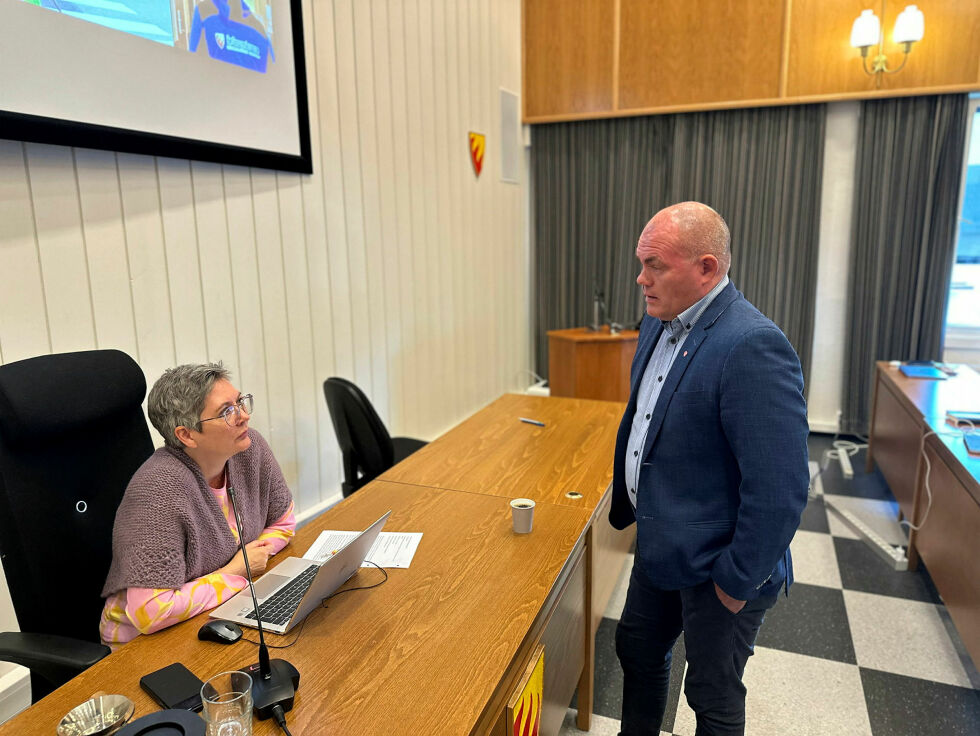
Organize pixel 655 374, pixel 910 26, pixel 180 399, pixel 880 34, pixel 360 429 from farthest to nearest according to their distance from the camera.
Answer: pixel 880 34, pixel 910 26, pixel 360 429, pixel 655 374, pixel 180 399

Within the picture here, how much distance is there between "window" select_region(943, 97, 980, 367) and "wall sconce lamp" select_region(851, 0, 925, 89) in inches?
30.7

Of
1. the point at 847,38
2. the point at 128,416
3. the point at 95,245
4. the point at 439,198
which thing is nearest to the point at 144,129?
the point at 95,245

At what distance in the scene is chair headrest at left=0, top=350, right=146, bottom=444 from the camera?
1276 mm

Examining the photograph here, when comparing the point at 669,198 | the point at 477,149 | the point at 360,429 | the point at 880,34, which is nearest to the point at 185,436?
the point at 360,429

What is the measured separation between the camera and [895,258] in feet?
14.1

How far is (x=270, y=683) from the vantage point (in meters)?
1.04

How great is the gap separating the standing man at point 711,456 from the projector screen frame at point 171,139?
4.97 feet

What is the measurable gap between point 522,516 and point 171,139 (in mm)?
1586

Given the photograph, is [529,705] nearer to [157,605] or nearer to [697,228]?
[157,605]

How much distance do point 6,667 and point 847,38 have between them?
5.26 metres

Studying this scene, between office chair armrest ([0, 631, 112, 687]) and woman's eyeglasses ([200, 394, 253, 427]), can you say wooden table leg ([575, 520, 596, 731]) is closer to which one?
woman's eyeglasses ([200, 394, 253, 427])

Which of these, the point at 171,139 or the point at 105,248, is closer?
the point at 105,248

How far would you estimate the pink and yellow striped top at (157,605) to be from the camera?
1229 mm

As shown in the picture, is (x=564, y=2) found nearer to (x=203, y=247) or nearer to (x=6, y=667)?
(x=203, y=247)
